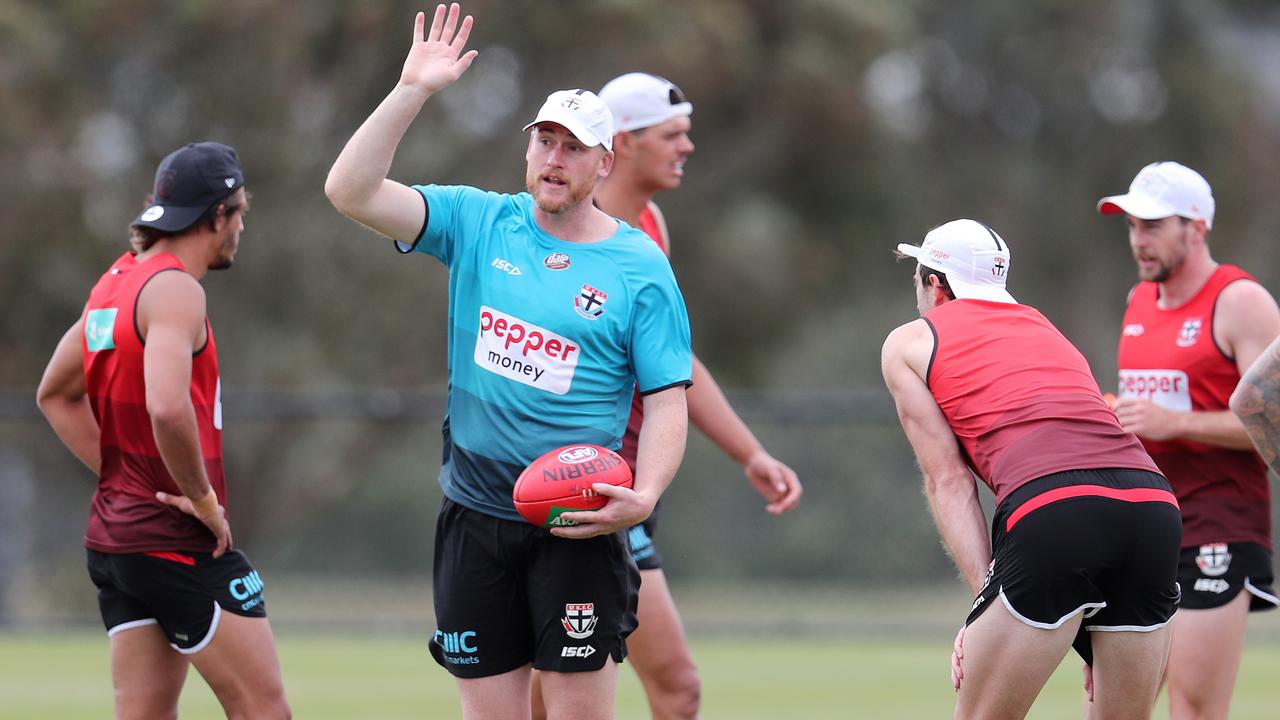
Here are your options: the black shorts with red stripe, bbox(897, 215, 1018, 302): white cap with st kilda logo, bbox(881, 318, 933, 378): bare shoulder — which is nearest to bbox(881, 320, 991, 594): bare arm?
bbox(881, 318, 933, 378): bare shoulder

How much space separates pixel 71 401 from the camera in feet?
19.8

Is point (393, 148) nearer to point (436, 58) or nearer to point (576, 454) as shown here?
point (436, 58)

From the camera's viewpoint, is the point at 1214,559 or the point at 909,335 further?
the point at 1214,559

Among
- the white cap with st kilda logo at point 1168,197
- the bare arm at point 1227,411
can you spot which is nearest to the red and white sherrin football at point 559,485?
the bare arm at point 1227,411

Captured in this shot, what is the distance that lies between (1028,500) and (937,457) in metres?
0.36

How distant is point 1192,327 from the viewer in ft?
22.1

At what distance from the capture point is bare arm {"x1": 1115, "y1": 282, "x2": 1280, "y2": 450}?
655 centimetres

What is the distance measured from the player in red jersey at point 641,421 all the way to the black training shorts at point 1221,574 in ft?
5.47

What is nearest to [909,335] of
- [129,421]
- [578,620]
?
[578,620]

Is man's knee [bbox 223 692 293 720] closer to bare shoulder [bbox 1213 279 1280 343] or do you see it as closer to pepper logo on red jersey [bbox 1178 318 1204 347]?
A: pepper logo on red jersey [bbox 1178 318 1204 347]

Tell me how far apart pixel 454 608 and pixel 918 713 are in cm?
552

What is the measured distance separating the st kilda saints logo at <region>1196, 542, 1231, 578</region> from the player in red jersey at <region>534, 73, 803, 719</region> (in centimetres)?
171

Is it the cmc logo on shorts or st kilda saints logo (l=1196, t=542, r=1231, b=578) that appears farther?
st kilda saints logo (l=1196, t=542, r=1231, b=578)

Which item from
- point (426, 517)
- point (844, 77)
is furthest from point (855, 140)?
point (426, 517)
